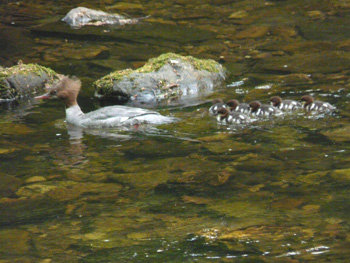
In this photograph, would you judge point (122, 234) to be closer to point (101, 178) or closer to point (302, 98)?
point (101, 178)

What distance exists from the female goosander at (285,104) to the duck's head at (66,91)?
9.85 feet

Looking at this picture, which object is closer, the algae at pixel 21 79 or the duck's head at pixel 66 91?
the duck's head at pixel 66 91

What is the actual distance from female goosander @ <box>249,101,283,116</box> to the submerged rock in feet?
23.6

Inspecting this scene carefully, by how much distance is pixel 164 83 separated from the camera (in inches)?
460

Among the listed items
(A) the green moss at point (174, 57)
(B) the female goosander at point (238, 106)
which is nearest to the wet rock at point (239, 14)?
(A) the green moss at point (174, 57)

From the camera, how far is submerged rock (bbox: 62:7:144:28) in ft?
53.7

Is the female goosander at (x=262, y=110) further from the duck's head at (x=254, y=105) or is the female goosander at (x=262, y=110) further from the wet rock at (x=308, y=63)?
the wet rock at (x=308, y=63)

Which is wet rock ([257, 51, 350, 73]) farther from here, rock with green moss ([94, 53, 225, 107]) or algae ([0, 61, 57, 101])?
algae ([0, 61, 57, 101])

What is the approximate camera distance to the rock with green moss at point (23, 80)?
11.6m

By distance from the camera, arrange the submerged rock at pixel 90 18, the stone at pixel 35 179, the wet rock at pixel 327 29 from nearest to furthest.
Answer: the stone at pixel 35 179 < the wet rock at pixel 327 29 < the submerged rock at pixel 90 18

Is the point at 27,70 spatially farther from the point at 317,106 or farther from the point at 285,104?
the point at 317,106

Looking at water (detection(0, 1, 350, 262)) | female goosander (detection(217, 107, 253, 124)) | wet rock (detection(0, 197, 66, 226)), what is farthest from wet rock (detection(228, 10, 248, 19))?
wet rock (detection(0, 197, 66, 226))

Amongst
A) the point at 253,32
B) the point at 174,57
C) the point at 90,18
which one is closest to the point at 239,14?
the point at 253,32

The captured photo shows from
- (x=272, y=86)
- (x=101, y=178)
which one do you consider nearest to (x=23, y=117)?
(x=101, y=178)
